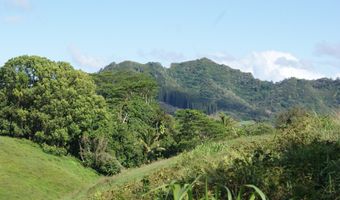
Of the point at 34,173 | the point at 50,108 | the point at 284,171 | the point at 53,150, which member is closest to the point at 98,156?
the point at 53,150

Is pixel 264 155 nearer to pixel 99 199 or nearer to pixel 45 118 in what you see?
pixel 99 199

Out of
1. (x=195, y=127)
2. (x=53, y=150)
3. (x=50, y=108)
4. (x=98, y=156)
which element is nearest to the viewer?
(x=53, y=150)

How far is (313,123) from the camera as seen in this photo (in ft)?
34.9

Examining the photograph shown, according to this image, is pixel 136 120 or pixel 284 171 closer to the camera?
pixel 284 171

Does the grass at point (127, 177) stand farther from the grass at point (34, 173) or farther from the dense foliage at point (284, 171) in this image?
the grass at point (34, 173)

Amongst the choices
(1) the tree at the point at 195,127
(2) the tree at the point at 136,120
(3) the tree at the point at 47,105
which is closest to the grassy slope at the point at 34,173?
(3) the tree at the point at 47,105

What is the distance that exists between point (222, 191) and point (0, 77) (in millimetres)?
67738

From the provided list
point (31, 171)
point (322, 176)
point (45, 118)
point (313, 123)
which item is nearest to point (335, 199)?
point (322, 176)

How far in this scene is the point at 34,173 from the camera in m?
57.8

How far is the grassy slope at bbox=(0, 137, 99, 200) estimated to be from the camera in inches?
2026

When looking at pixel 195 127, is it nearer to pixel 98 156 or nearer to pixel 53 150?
pixel 98 156

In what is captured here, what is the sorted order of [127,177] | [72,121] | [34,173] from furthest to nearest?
[72,121], [34,173], [127,177]

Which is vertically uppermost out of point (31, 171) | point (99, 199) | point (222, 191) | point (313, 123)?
point (313, 123)

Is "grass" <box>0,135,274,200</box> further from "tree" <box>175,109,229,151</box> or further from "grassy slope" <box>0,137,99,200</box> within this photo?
"tree" <box>175,109,229,151</box>
